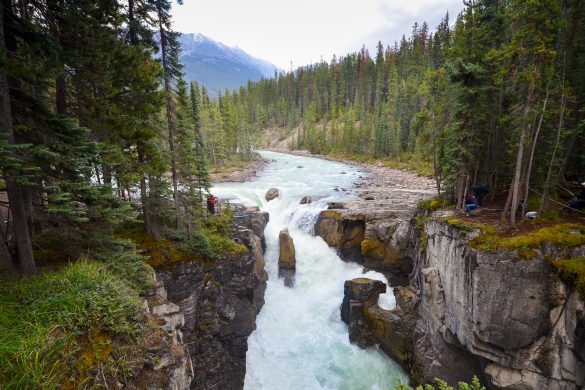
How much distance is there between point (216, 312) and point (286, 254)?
9062 mm

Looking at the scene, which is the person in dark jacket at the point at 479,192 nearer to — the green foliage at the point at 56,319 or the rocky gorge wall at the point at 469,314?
the rocky gorge wall at the point at 469,314

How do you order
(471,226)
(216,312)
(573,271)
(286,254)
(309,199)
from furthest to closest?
(309,199)
(286,254)
(216,312)
(471,226)
(573,271)

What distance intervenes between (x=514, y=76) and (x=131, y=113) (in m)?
17.1

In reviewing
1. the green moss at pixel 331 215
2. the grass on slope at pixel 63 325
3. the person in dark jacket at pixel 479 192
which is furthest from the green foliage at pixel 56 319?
the green moss at pixel 331 215

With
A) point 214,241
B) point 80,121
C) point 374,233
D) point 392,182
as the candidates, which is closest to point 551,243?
point 374,233

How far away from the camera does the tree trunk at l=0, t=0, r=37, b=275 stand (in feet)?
21.7

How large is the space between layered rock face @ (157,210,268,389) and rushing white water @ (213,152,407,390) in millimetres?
1787

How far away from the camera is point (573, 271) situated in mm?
11125

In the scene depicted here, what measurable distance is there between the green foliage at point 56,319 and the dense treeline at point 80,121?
112 centimetres

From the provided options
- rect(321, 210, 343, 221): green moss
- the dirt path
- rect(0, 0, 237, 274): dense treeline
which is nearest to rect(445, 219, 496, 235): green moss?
rect(321, 210, 343, 221): green moss

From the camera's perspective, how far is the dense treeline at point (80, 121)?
23.2ft

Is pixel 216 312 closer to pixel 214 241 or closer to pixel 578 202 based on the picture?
pixel 214 241

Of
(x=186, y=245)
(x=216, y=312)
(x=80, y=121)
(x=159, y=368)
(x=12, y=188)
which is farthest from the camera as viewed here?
(x=216, y=312)

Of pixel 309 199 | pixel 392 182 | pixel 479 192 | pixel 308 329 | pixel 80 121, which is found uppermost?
pixel 80 121
